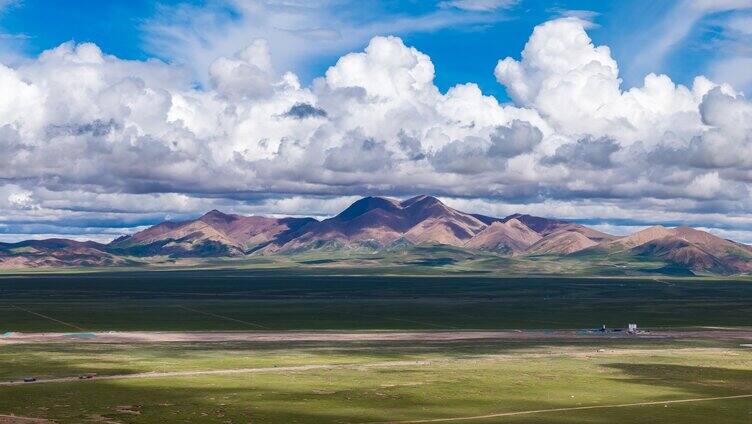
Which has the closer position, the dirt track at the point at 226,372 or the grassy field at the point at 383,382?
the grassy field at the point at 383,382

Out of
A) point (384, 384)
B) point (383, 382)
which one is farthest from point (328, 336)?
point (384, 384)

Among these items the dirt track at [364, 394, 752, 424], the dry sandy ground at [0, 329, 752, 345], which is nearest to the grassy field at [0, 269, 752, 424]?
the dirt track at [364, 394, 752, 424]

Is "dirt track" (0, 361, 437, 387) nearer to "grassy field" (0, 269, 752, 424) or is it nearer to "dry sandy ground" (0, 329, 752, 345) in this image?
"grassy field" (0, 269, 752, 424)

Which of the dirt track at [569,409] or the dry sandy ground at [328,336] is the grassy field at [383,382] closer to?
the dirt track at [569,409]

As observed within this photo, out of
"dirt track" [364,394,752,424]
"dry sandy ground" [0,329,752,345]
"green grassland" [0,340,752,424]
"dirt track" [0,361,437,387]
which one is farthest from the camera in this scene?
"dry sandy ground" [0,329,752,345]

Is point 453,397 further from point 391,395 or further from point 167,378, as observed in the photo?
point 167,378

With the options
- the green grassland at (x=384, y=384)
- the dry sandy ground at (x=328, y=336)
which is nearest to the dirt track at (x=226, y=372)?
the green grassland at (x=384, y=384)
